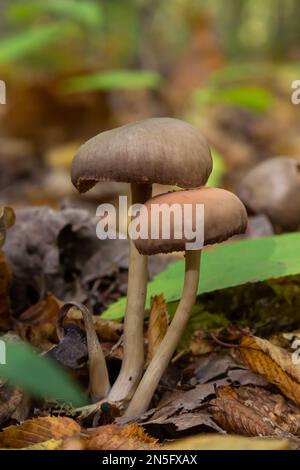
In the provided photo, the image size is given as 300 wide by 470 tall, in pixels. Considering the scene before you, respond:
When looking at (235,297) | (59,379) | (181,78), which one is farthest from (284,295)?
(181,78)

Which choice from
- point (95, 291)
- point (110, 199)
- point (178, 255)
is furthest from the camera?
point (110, 199)

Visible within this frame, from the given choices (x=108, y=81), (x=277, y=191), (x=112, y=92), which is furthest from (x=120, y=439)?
(x=112, y=92)

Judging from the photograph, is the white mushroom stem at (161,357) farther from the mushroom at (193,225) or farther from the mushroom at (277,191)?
the mushroom at (277,191)

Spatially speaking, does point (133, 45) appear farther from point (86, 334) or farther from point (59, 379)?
point (59, 379)

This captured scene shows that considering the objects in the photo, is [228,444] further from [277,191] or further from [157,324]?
[277,191]

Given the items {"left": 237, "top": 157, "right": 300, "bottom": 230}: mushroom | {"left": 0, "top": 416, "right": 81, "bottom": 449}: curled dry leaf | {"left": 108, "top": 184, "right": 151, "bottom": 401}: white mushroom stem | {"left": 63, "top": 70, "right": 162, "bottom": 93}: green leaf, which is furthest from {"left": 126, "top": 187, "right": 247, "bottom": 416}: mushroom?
{"left": 63, "top": 70, "right": 162, "bottom": 93}: green leaf

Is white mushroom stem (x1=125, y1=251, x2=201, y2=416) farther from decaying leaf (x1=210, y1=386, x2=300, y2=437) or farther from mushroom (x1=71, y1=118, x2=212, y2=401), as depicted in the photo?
mushroom (x1=71, y1=118, x2=212, y2=401)
